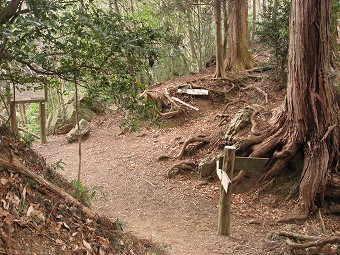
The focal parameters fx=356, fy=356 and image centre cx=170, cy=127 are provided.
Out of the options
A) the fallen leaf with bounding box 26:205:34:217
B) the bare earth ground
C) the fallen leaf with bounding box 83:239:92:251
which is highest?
the fallen leaf with bounding box 26:205:34:217

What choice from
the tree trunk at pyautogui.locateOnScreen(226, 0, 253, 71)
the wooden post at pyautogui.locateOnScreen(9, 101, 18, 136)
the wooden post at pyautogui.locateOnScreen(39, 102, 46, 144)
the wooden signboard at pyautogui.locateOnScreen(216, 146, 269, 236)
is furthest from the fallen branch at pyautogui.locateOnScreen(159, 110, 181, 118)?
the wooden signboard at pyautogui.locateOnScreen(216, 146, 269, 236)

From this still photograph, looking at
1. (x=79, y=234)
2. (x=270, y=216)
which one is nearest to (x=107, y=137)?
(x=270, y=216)

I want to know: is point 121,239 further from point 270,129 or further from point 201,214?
point 270,129

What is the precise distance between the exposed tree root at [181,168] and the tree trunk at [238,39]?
5.95 m

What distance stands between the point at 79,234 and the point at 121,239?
0.83 metres

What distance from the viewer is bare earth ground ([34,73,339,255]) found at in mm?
6562

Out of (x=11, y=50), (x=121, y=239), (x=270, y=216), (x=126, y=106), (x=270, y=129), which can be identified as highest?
(x=11, y=50)

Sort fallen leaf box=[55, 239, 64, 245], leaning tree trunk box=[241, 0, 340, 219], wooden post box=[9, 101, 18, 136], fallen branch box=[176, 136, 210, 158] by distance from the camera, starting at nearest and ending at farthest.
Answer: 1. fallen leaf box=[55, 239, 64, 245]
2. wooden post box=[9, 101, 18, 136]
3. leaning tree trunk box=[241, 0, 340, 219]
4. fallen branch box=[176, 136, 210, 158]

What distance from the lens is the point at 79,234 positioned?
148 inches

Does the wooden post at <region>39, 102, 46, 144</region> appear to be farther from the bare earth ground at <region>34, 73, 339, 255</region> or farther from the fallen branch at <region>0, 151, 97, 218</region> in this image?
the fallen branch at <region>0, 151, 97, 218</region>

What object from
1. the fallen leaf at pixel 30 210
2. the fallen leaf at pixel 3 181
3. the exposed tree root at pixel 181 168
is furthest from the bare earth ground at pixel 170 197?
the fallen leaf at pixel 3 181

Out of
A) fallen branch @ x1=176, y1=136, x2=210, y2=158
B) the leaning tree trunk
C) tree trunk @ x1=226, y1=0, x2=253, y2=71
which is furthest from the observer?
tree trunk @ x1=226, y1=0, x2=253, y2=71

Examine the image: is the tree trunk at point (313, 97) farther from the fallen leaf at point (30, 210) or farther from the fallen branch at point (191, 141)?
the fallen leaf at point (30, 210)

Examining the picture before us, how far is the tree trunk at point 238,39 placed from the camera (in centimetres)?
1384
